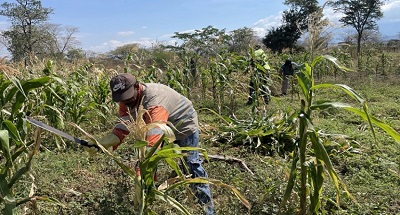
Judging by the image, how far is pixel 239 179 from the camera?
3303mm

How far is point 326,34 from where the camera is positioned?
214 centimetres

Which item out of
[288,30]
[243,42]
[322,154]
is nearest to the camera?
[322,154]

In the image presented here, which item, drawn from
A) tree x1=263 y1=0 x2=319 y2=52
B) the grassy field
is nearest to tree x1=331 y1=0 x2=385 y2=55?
tree x1=263 y1=0 x2=319 y2=52

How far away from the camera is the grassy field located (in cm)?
266

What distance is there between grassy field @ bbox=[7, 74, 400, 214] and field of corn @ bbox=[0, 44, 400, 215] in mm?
11

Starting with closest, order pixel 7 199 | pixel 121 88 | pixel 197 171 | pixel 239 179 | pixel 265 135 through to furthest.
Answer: pixel 7 199, pixel 121 88, pixel 197 171, pixel 239 179, pixel 265 135

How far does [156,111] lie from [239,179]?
1.29 m

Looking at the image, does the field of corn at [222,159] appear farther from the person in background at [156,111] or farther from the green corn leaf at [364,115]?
the person in background at [156,111]

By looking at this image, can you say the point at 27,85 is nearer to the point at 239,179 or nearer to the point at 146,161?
the point at 146,161

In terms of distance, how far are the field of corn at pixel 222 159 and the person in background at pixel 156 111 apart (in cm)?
16

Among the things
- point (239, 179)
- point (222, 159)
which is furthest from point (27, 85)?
point (222, 159)

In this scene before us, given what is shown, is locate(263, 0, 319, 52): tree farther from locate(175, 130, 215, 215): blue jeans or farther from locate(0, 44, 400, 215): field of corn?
locate(175, 130, 215, 215): blue jeans

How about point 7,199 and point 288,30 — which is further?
point 288,30

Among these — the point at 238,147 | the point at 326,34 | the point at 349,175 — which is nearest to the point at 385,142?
the point at 349,175
